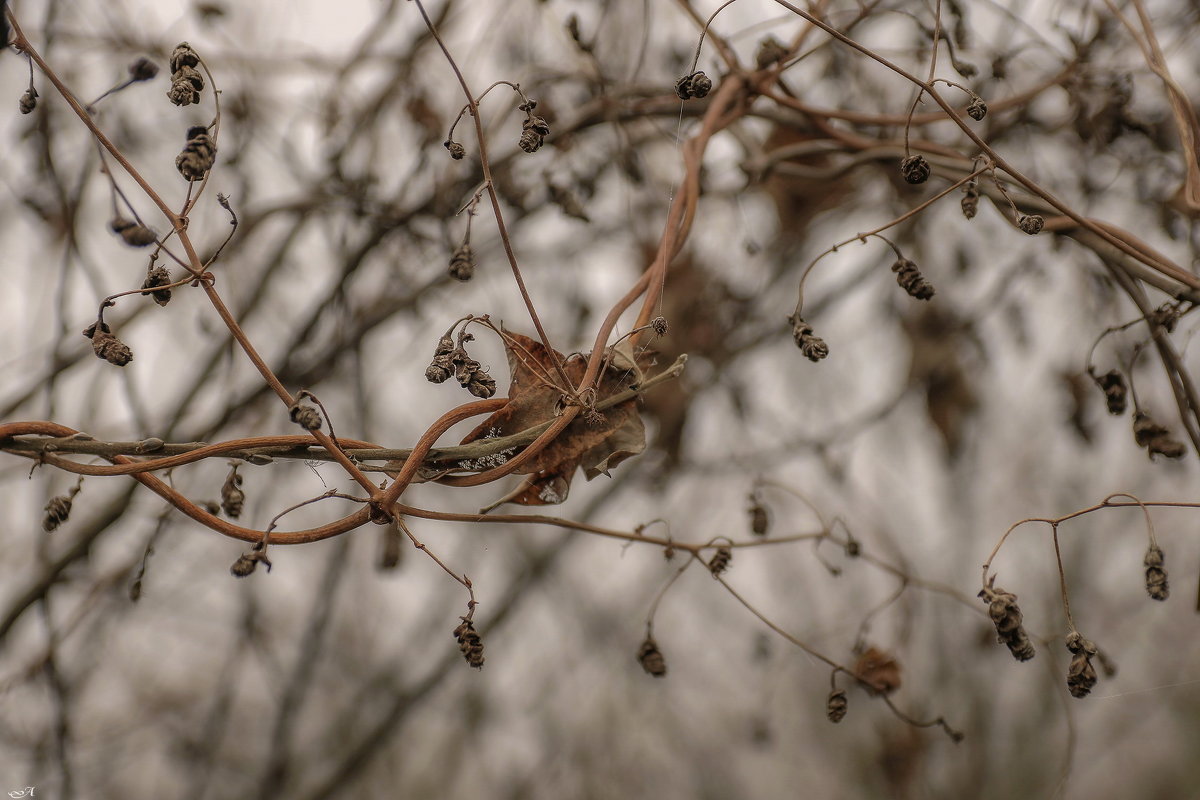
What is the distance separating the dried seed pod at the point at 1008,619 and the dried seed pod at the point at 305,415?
0.62m

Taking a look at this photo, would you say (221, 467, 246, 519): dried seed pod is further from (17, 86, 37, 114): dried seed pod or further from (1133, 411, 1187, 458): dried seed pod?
(1133, 411, 1187, 458): dried seed pod

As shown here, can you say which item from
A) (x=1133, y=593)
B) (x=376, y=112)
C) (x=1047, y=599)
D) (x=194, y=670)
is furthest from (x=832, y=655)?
(x=376, y=112)

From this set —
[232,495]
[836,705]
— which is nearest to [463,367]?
[232,495]

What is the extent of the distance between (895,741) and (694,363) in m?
1.55

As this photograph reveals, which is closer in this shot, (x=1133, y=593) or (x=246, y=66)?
(x=246, y=66)

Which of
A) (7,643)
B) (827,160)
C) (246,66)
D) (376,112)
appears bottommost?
(7,643)

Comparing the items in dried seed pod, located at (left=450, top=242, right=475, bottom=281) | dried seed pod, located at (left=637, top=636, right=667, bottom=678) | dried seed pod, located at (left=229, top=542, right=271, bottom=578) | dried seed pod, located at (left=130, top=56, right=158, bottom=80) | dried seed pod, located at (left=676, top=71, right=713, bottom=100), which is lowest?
dried seed pod, located at (left=229, top=542, right=271, bottom=578)

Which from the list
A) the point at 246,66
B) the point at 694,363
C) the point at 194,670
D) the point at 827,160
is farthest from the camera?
the point at 194,670

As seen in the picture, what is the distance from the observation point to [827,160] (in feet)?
5.24

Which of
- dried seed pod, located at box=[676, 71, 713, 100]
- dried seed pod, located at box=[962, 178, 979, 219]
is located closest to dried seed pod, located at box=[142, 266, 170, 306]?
dried seed pod, located at box=[676, 71, 713, 100]

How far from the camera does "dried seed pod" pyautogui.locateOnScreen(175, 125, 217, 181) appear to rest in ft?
2.46

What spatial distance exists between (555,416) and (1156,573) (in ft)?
2.02

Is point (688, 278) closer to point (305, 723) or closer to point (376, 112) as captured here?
point (376, 112)

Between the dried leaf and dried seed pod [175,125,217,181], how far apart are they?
30 cm
